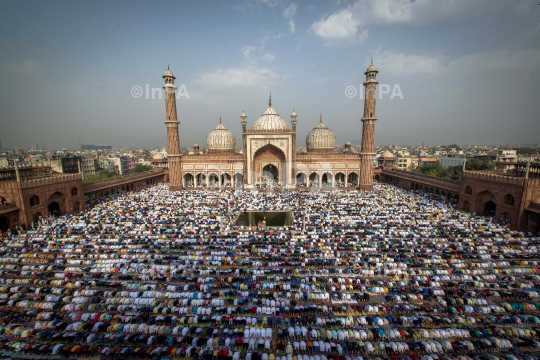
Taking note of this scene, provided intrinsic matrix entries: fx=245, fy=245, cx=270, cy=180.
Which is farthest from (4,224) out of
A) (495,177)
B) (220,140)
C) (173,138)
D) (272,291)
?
(495,177)

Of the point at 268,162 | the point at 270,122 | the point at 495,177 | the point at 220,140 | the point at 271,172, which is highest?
the point at 270,122

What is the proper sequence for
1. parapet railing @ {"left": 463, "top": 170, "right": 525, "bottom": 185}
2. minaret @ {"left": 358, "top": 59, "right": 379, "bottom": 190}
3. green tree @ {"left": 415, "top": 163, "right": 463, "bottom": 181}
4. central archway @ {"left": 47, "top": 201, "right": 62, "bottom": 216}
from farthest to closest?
green tree @ {"left": 415, "top": 163, "right": 463, "bottom": 181}, minaret @ {"left": 358, "top": 59, "right": 379, "bottom": 190}, central archway @ {"left": 47, "top": 201, "right": 62, "bottom": 216}, parapet railing @ {"left": 463, "top": 170, "right": 525, "bottom": 185}

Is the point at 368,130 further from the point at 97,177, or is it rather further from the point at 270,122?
the point at 97,177

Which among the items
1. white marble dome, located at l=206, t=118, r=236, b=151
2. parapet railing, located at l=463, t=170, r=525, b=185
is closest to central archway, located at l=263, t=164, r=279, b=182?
white marble dome, located at l=206, t=118, r=236, b=151

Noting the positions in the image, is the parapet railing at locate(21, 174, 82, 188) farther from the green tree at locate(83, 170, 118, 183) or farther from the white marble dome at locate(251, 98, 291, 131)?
the white marble dome at locate(251, 98, 291, 131)

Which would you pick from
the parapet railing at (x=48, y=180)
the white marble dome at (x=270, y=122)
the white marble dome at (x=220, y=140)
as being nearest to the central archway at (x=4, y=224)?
the parapet railing at (x=48, y=180)

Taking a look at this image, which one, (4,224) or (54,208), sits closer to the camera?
(4,224)
